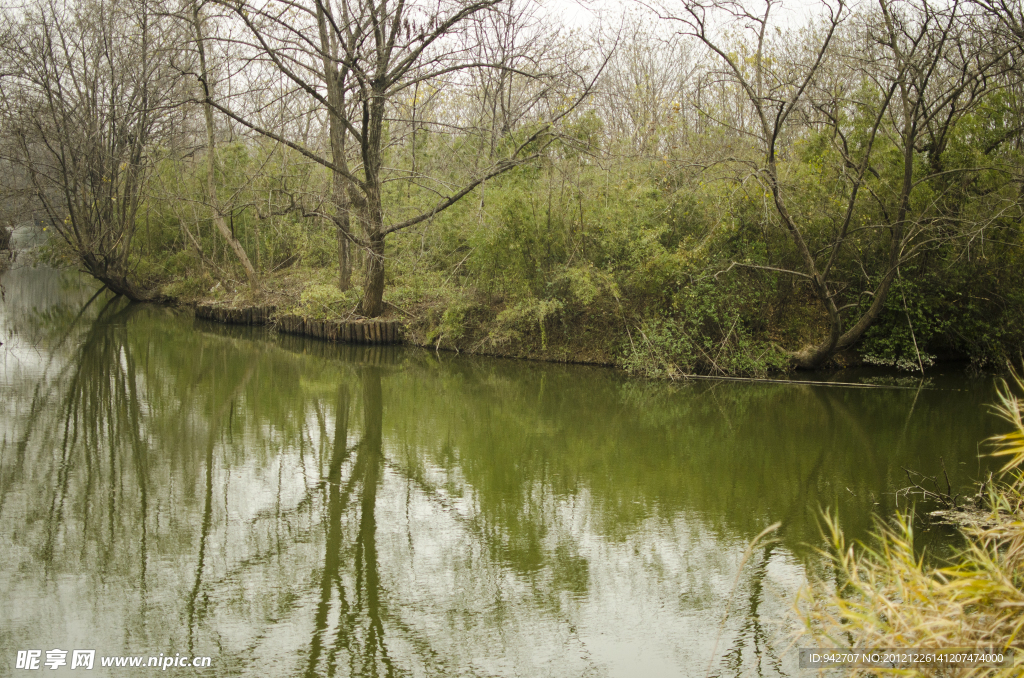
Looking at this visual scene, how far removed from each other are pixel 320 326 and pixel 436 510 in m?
11.0

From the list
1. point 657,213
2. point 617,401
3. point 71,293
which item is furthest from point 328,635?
point 71,293

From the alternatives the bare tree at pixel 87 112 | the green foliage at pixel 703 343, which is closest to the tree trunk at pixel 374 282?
the green foliage at pixel 703 343

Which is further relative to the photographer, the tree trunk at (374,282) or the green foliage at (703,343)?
the tree trunk at (374,282)

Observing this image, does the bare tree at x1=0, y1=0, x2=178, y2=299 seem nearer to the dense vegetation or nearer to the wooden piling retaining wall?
the dense vegetation

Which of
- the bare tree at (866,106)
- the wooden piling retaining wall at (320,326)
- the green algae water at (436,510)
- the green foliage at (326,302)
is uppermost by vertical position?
the bare tree at (866,106)

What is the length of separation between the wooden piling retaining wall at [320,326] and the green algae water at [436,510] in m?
3.42

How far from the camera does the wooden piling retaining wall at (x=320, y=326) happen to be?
16541 mm

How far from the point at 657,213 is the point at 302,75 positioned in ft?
31.3

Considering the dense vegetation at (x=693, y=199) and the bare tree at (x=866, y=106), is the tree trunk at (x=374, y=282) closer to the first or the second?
the dense vegetation at (x=693, y=199)

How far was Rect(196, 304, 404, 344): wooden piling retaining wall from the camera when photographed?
16541 millimetres

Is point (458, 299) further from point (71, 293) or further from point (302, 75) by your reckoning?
point (71, 293)

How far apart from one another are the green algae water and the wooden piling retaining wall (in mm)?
3425

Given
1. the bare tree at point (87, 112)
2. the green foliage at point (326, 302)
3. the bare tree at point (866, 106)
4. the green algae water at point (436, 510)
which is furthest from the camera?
the bare tree at point (87, 112)

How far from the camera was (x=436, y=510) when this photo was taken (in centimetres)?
688
